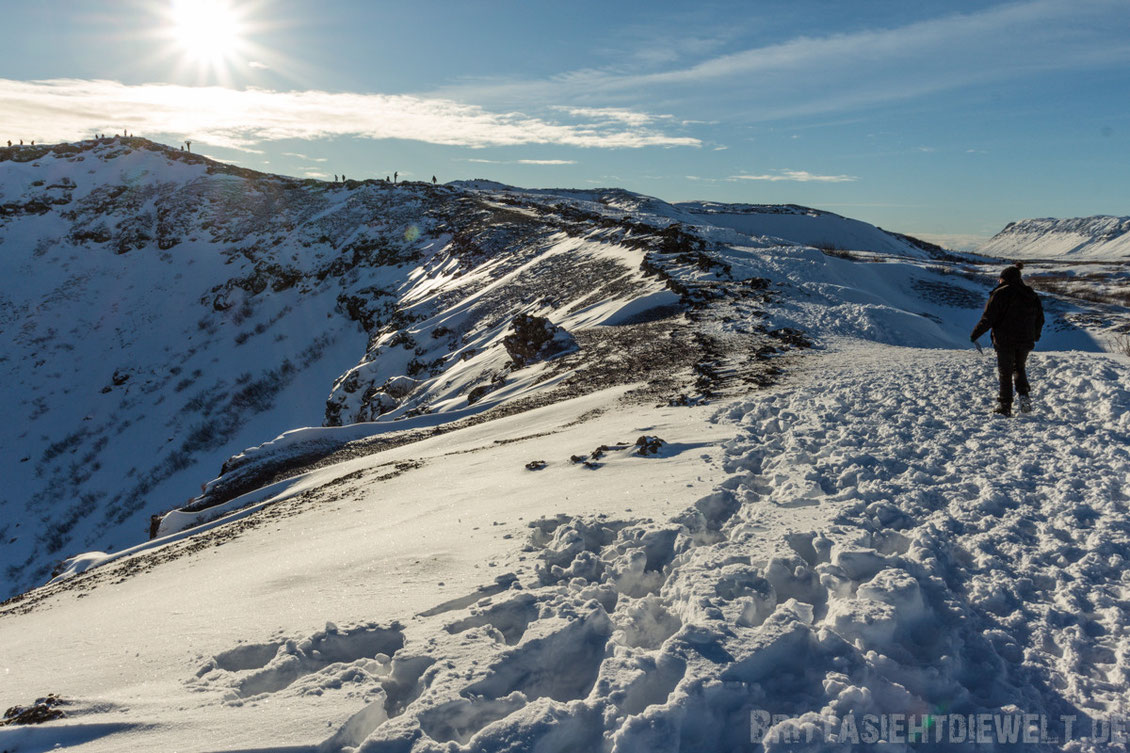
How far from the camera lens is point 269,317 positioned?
52.5 m

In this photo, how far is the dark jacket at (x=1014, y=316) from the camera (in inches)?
349

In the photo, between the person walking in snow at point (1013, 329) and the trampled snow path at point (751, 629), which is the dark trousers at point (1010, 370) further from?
the trampled snow path at point (751, 629)

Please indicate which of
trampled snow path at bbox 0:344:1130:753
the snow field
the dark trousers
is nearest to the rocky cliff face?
the dark trousers

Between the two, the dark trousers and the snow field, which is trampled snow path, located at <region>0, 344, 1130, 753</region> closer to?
the snow field

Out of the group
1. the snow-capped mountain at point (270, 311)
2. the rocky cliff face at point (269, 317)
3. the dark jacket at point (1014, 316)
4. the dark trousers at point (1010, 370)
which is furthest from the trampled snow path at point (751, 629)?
the snow-capped mountain at point (270, 311)

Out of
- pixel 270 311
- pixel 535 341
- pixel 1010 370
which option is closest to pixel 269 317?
pixel 270 311

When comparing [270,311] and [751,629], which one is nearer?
[751,629]

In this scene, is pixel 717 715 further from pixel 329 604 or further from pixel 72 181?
pixel 72 181

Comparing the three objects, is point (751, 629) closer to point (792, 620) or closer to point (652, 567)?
point (792, 620)

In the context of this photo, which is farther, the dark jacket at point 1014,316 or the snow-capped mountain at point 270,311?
the snow-capped mountain at point 270,311

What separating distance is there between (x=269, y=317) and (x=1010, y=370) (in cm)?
5473

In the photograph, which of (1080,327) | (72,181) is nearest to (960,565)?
(1080,327)

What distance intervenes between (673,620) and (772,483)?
2.94 m

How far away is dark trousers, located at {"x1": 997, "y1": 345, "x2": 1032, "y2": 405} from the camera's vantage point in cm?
871
